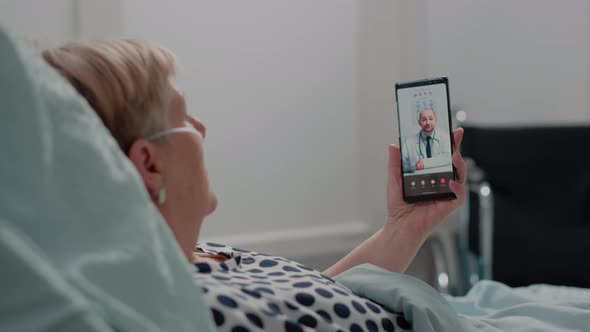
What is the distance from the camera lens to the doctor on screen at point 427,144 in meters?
1.20

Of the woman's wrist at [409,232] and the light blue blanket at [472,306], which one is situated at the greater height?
the woman's wrist at [409,232]

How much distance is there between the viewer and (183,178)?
36.2 inches

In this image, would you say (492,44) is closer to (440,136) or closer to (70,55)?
(440,136)

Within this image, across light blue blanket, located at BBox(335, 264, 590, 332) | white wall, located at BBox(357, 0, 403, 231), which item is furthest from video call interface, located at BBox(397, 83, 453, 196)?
white wall, located at BBox(357, 0, 403, 231)

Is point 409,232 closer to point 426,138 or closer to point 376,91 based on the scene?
point 426,138

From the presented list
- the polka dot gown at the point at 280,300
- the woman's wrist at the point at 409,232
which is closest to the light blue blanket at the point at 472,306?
the polka dot gown at the point at 280,300

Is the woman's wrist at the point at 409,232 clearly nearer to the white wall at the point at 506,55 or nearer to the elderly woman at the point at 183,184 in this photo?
the elderly woman at the point at 183,184

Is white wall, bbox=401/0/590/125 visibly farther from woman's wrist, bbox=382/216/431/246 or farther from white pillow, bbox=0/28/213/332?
white pillow, bbox=0/28/213/332

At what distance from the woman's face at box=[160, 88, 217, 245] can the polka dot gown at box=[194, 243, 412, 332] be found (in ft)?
0.19

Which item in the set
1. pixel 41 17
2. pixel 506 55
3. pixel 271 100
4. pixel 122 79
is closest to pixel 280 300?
pixel 122 79

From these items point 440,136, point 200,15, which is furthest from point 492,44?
point 440,136

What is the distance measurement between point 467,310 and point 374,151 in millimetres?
1312

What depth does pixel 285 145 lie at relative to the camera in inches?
94.4

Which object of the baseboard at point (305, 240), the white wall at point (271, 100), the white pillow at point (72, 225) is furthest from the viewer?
the baseboard at point (305, 240)
